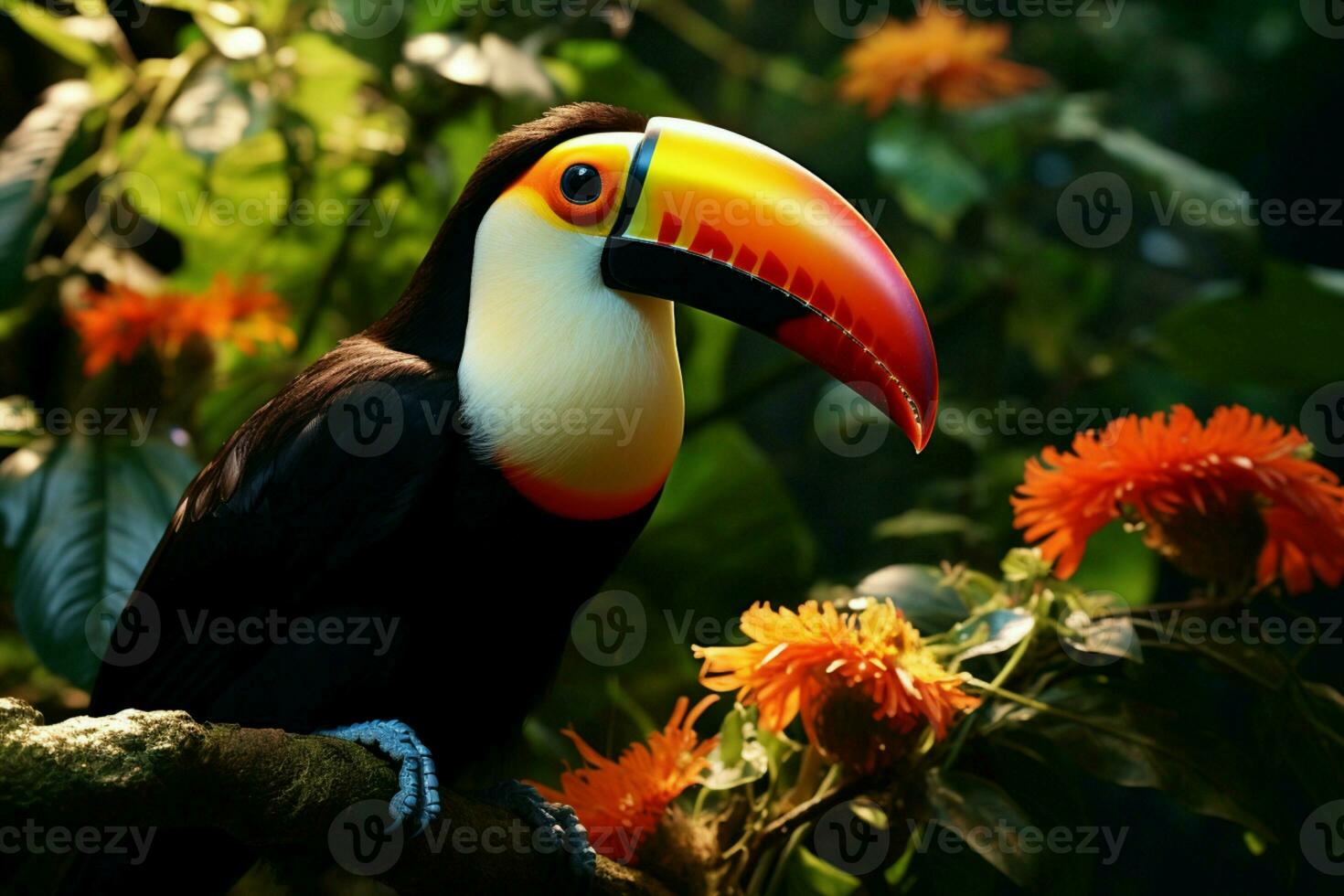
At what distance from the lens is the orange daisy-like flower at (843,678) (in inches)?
57.6

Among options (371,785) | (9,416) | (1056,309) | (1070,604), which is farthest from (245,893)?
(1056,309)

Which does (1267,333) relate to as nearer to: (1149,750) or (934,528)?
(934,528)

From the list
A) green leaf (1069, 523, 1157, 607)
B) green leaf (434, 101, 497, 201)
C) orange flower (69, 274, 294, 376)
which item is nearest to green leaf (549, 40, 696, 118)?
green leaf (434, 101, 497, 201)

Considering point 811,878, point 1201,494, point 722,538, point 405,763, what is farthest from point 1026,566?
point 722,538

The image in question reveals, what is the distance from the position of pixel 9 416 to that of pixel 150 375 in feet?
0.76

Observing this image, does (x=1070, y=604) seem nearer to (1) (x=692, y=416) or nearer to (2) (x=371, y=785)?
(2) (x=371, y=785)

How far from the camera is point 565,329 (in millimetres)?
1561

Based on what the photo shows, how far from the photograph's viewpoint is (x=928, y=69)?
9.40 feet

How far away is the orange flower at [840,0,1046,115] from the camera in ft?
9.42

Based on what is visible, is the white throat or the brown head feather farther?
the brown head feather

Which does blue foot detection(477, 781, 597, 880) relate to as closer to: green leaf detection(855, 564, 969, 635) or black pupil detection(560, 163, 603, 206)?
green leaf detection(855, 564, 969, 635)

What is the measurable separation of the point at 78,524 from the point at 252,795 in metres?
0.98

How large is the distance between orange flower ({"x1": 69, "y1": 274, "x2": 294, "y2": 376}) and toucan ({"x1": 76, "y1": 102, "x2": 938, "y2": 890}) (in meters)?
0.65

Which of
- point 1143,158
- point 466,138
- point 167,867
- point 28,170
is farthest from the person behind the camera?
point 466,138
